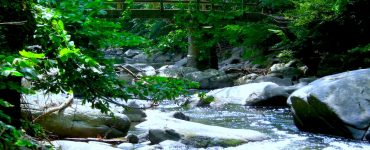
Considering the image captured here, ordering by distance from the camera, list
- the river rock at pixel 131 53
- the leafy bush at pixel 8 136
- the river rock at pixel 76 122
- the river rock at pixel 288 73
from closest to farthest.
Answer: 1. the leafy bush at pixel 8 136
2. the river rock at pixel 76 122
3. the river rock at pixel 288 73
4. the river rock at pixel 131 53

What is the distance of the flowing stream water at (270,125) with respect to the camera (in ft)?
22.1

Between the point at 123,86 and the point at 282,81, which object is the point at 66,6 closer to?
the point at 123,86

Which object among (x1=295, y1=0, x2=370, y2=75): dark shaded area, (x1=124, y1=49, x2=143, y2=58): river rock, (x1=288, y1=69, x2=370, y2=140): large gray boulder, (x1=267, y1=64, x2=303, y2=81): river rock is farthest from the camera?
(x1=124, y1=49, x2=143, y2=58): river rock

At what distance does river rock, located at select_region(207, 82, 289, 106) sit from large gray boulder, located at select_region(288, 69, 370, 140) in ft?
8.34

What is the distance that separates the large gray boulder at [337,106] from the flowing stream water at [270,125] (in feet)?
0.59

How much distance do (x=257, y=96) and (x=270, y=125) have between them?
234 cm

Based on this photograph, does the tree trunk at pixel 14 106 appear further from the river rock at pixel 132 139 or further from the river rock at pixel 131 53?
the river rock at pixel 131 53

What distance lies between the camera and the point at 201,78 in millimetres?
15141

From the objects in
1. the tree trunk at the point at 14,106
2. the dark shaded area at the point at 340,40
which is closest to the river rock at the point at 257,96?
the dark shaded area at the point at 340,40

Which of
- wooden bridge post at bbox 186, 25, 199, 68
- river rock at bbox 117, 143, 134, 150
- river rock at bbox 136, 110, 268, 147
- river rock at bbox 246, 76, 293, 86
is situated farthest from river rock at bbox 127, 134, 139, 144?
wooden bridge post at bbox 186, 25, 199, 68

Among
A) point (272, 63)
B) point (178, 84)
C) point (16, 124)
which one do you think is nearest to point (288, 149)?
point (178, 84)

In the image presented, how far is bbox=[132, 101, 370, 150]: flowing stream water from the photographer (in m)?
A: 6.73

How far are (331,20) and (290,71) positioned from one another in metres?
3.25

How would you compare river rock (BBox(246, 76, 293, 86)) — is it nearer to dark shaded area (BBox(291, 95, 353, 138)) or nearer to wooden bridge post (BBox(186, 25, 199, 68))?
dark shaded area (BBox(291, 95, 353, 138))
